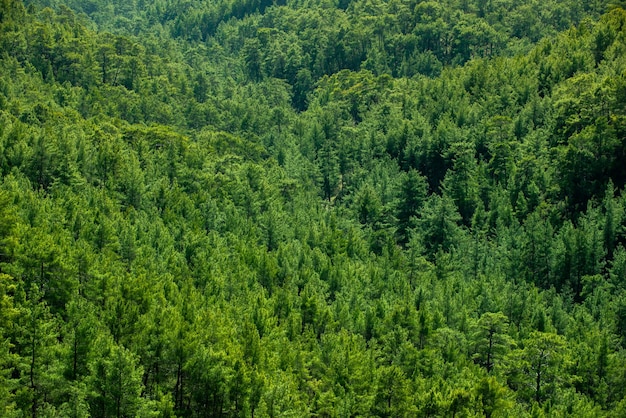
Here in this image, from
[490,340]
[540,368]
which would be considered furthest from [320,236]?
[540,368]

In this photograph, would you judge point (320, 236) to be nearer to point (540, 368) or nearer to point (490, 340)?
point (490, 340)

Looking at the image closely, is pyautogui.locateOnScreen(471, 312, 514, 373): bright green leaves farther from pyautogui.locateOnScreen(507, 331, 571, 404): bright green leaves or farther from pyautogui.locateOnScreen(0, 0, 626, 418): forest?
pyautogui.locateOnScreen(507, 331, 571, 404): bright green leaves

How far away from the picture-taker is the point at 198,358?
185 feet

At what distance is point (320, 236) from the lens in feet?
350

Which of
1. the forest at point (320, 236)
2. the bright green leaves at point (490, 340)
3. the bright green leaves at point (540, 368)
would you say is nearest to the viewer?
the forest at point (320, 236)

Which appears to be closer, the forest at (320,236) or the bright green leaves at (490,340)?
the forest at (320,236)

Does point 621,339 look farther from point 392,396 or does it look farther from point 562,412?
point 392,396

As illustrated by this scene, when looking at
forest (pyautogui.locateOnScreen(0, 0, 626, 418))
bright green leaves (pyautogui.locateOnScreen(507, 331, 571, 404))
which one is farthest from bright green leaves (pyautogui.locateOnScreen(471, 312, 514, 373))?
bright green leaves (pyautogui.locateOnScreen(507, 331, 571, 404))

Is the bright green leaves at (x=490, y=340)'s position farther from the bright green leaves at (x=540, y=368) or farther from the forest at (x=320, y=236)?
the bright green leaves at (x=540, y=368)

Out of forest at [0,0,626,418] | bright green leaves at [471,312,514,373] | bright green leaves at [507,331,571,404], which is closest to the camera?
forest at [0,0,626,418]

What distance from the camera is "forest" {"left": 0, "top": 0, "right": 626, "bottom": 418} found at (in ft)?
188

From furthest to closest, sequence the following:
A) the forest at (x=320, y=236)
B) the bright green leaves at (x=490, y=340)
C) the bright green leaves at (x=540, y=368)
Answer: the bright green leaves at (x=490, y=340) → the bright green leaves at (x=540, y=368) → the forest at (x=320, y=236)

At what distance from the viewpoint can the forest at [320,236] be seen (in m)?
57.3

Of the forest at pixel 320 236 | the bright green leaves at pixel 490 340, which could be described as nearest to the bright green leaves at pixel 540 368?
the forest at pixel 320 236
